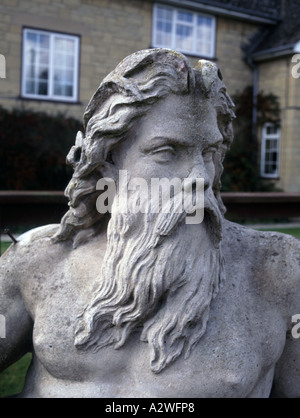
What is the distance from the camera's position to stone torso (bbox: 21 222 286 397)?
4.72 feet

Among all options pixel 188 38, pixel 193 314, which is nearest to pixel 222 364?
pixel 193 314

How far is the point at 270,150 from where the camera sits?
546 inches

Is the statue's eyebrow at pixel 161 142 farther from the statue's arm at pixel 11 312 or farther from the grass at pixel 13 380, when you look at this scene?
the grass at pixel 13 380

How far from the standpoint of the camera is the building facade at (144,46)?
11109mm

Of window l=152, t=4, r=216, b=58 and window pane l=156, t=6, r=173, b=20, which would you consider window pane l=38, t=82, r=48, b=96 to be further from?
window pane l=156, t=6, r=173, b=20

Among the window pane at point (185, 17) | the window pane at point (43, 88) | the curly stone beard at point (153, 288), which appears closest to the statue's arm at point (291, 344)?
the curly stone beard at point (153, 288)

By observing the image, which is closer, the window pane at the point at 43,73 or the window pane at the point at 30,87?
the window pane at the point at 30,87

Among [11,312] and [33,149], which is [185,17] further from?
[11,312]

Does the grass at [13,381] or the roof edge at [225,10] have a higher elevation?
the roof edge at [225,10]

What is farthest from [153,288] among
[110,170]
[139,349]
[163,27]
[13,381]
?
[163,27]

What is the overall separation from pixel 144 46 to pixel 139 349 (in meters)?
11.5

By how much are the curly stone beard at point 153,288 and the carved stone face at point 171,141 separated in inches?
3.8

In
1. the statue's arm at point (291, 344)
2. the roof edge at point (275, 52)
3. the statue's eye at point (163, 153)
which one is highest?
the roof edge at point (275, 52)

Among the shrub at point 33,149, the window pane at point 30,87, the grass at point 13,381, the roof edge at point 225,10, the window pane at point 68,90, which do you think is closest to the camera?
the grass at point 13,381
